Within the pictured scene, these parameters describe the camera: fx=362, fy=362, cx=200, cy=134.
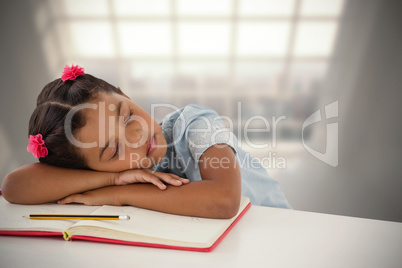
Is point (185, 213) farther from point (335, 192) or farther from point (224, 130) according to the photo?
point (335, 192)

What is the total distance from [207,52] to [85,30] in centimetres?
79

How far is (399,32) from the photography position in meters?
1.80

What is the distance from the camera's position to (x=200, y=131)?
927 mm

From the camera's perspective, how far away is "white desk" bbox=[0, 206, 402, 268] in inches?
22.3

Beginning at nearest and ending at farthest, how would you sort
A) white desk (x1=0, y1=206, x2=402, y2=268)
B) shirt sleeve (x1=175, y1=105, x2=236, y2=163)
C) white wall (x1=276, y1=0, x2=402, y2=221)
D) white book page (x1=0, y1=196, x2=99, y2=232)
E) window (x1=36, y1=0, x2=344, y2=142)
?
white desk (x1=0, y1=206, x2=402, y2=268)
white book page (x1=0, y1=196, x2=99, y2=232)
shirt sleeve (x1=175, y1=105, x2=236, y2=163)
white wall (x1=276, y1=0, x2=402, y2=221)
window (x1=36, y1=0, x2=344, y2=142)

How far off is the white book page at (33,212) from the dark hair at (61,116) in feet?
0.40

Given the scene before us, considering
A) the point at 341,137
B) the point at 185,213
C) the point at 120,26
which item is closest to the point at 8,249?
the point at 185,213

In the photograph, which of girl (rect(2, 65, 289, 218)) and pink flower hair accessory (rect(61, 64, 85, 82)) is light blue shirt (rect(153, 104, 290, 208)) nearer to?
girl (rect(2, 65, 289, 218))

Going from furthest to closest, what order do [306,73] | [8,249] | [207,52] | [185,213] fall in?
[207,52] → [306,73] → [185,213] → [8,249]

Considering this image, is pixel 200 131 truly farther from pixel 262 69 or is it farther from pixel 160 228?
pixel 262 69

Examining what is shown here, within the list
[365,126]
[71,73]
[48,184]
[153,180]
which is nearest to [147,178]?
[153,180]

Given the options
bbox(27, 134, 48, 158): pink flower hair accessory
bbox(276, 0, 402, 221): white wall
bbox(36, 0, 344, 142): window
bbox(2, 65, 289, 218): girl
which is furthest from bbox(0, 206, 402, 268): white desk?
bbox(36, 0, 344, 142): window

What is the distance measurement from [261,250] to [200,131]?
1.30ft

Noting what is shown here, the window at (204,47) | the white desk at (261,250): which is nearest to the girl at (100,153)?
the white desk at (261,250)
